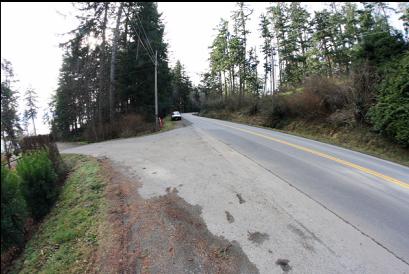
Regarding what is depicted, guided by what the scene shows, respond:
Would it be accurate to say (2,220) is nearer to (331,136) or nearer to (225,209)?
(225,209)

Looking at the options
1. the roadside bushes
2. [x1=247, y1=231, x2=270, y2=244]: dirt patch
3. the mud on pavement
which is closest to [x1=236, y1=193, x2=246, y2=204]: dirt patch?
the mud on pavement

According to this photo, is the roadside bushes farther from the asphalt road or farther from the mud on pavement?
the asphalt road

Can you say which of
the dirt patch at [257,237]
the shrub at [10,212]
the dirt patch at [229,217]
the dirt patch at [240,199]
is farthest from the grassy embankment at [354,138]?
the shrub at [10,212]

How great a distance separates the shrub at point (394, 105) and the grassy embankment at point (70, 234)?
12.5 m

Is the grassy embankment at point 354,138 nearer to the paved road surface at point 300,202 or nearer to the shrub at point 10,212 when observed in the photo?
the paved road surface at point 300,202

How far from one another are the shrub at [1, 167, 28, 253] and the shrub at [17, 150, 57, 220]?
2161 millimetres

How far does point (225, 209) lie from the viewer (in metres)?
5.84

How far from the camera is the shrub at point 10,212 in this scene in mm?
3703

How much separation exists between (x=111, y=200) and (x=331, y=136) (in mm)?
15422

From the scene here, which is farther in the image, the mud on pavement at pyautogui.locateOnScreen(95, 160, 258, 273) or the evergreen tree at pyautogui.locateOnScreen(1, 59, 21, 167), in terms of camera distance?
the evergreen tree at pyautogui.locateOnScreen(1, 59, 21, 167)

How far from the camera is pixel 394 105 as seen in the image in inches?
522

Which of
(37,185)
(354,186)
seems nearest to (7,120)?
(37,185)

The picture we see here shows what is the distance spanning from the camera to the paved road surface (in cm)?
423

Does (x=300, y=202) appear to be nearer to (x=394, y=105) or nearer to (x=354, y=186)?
(x=354, y=186)
